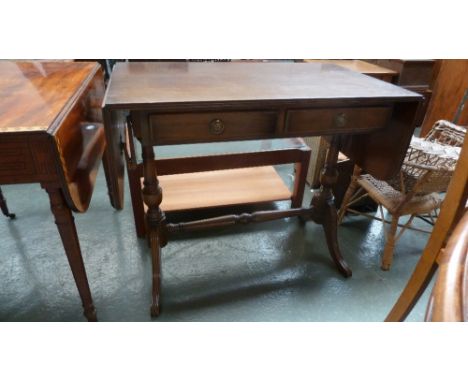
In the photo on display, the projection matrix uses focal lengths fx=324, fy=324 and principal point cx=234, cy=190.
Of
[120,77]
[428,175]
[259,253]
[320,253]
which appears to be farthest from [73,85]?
[428,175]

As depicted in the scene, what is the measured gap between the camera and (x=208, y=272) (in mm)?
1707

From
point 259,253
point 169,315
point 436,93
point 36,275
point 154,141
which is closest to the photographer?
point 154,141

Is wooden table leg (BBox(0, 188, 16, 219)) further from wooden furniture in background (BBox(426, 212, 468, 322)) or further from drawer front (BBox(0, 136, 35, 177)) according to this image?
wooden furniture in background (BBox(426, 212, 468, 322))

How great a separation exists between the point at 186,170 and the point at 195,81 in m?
0.75

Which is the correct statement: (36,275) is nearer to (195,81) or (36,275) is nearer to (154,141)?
(154,141)

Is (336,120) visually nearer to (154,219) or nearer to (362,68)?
(154,219)

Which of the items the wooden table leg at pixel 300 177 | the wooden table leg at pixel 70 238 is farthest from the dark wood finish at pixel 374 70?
the wooden table leg at pixel 70 238

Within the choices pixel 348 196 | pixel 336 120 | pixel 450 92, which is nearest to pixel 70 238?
pixel 336 120

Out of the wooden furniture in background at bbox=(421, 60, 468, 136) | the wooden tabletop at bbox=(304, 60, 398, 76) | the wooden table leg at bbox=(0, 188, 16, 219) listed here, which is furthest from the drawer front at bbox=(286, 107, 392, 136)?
the wooden furniture in background at bbox=(421, 60, 468, 136)

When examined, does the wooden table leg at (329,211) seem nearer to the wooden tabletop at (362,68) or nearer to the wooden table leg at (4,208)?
the wooden tabletop at (362,68)

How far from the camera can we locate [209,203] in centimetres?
194

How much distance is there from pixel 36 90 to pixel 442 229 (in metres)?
1.41

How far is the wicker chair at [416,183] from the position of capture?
150cm

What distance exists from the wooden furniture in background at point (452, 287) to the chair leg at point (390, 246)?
4.20 ft
